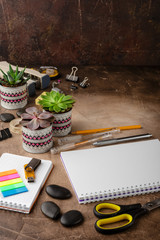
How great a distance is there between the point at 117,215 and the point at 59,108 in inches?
17.1

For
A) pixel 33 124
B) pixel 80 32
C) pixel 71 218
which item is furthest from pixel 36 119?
pixel 80 32

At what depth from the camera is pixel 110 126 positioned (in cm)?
120

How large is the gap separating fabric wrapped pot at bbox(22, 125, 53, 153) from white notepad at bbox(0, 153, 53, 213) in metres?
0.05

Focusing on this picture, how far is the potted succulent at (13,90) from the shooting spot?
47.7 inches

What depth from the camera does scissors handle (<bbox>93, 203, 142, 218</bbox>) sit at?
31.5 inches

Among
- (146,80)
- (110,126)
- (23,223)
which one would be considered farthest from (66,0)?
(23,223)

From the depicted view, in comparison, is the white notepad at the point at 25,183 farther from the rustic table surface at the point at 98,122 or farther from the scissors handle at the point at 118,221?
the scissors handle at the point at 118,221

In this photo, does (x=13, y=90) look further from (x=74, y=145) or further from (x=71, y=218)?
(x=71, y=218)

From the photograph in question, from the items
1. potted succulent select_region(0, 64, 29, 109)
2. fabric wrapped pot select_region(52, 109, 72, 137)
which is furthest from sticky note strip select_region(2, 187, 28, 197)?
potted succulent select_region(0, 64, 29, 109)

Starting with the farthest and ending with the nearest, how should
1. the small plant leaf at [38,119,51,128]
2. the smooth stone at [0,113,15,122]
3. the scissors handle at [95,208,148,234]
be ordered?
the smooth stone at [0,113,15,122] < the small plant leaf at [38,119,51,128] < the scissors handle at [95,208,148,234]

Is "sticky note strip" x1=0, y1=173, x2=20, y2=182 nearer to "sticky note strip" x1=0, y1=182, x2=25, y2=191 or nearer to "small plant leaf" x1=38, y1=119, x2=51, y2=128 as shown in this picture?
"sticky note strip" x1=0, y1=182, x2=25, y2=191

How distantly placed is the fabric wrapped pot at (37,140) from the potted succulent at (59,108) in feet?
0.26

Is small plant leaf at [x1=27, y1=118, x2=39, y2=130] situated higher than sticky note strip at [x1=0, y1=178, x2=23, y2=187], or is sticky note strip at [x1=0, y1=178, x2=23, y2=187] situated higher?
small plant leaf at [x1=27, y1=118, x2=39, y2=130]

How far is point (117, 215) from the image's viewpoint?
801 mm
